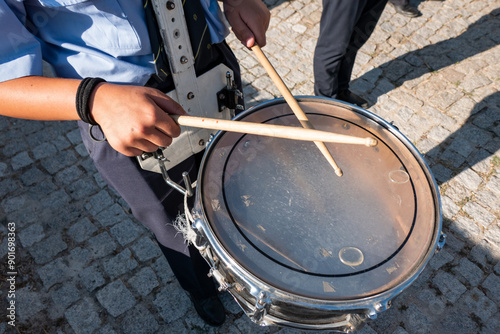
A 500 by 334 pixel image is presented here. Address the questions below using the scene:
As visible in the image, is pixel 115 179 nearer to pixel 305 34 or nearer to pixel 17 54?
pixel 17 54

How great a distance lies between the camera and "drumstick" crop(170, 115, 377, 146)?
1.24 meters

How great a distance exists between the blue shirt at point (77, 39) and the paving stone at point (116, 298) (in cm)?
169

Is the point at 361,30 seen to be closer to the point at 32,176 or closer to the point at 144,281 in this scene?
the point at 144,281

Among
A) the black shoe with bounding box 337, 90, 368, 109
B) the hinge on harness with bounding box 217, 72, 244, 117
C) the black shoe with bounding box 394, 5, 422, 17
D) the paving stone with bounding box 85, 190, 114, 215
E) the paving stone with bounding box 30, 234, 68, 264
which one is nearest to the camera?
the hinge on harness with bounding box 217, 72, 244, 117

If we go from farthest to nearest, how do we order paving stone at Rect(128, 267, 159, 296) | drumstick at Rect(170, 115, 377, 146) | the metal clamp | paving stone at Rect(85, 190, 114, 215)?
paving stone at Rect(85, 190, 114, 215) < paving stone at Rect(128, 267, 159, 296) < the metal clamp < drumstick at Rect(170, 115, 377, 146)

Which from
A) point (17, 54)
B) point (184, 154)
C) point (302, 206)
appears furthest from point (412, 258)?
point (17, 54)

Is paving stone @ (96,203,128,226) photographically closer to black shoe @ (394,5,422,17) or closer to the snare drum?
the snare drum

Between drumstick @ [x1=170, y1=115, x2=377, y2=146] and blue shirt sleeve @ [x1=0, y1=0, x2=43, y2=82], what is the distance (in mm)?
518

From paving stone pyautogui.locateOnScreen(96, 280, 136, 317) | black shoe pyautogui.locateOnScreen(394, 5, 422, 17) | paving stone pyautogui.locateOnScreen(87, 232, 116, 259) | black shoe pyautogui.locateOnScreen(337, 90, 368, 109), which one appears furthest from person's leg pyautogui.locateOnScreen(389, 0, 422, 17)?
paving stone pyautogui.locateOnScreen(96, 280, 136, 317)

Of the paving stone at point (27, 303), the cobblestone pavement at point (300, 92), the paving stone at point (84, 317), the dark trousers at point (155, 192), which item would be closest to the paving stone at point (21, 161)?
the cobblestone pavement at point (300, 92)

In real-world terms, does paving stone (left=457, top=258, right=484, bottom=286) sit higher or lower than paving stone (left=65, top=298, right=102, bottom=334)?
higher

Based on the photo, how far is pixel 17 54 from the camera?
4.32 feet

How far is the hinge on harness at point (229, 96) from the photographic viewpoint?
1858mm

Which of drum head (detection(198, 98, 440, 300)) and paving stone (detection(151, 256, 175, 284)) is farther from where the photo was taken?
paving stone (detection(151, 256, 175, 284))
